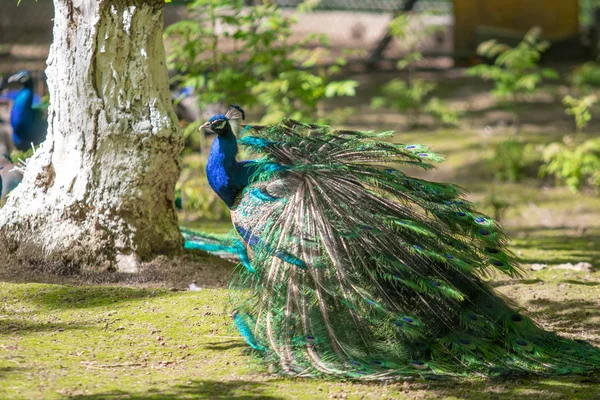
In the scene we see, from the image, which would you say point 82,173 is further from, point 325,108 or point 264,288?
point 325,108

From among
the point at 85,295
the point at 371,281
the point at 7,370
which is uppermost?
the point at 371,281

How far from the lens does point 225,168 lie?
5.66 metres

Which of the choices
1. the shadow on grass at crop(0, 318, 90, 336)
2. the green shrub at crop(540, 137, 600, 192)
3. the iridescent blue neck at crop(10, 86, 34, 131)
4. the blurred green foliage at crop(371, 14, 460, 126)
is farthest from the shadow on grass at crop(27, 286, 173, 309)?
the blurred green foliage at crop(371, 14, 460, 126)

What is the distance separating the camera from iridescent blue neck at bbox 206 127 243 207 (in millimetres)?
5668

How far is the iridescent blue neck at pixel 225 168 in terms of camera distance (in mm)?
5668

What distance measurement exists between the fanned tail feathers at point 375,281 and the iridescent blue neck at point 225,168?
1.62 ft

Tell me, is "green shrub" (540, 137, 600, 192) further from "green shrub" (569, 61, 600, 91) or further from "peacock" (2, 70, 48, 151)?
"peacock" (2, 70, 48, 151)

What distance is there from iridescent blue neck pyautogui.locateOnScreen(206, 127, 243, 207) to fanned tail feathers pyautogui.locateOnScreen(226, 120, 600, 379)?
0.49 m

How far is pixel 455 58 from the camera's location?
16.4 meters

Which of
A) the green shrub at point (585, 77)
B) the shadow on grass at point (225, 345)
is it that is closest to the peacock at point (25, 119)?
the shadow on grass at point (225, 345)

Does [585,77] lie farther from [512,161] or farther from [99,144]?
[99,144]

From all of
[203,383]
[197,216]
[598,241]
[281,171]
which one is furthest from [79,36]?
[598,241]

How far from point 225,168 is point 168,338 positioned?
1283 millimetres

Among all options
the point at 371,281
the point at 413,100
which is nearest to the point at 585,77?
the point at 413,100
